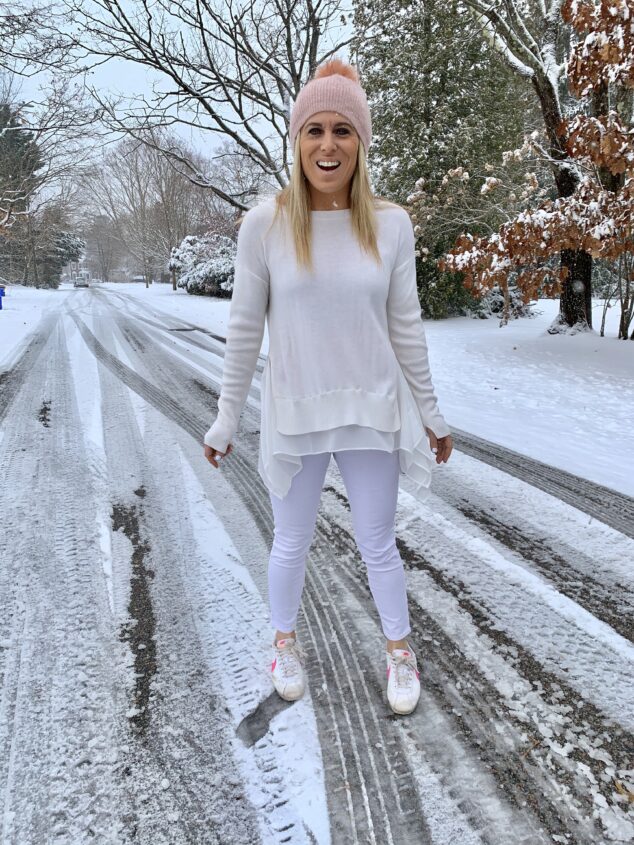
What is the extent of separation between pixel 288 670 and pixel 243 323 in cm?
116

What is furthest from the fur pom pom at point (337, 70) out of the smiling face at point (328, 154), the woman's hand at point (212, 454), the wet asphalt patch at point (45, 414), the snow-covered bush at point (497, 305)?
the snow-covered bush at point (497, 305)

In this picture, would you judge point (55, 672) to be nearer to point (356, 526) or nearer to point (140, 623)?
point (140, 623)

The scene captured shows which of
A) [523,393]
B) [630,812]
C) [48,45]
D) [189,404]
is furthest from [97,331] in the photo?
[630,812]

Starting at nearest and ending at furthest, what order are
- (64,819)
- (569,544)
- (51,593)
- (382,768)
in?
(64,819) < (382,768) < (51,593) < (569,544)

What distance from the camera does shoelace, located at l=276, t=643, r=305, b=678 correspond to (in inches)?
68.0

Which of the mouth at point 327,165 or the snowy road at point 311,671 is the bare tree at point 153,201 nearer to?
the snowy road at point 311,671

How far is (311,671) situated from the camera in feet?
5.95

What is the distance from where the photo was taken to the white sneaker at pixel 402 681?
1.63 m

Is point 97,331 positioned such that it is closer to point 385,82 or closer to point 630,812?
point 385,82

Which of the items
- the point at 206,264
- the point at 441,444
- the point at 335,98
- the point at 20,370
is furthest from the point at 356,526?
the point at 206,264

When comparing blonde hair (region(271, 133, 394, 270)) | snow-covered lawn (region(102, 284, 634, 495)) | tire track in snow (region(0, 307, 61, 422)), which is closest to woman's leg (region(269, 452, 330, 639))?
blonde hair (region(271, 133, 394, 270))

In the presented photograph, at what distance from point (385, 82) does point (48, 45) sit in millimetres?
7219

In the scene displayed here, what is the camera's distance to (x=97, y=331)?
10.6 m

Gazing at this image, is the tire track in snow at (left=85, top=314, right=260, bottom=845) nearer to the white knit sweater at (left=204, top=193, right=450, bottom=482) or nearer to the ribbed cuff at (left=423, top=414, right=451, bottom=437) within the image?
the white knit sweater at (left=204, top=193, right=450, bottom=482)
